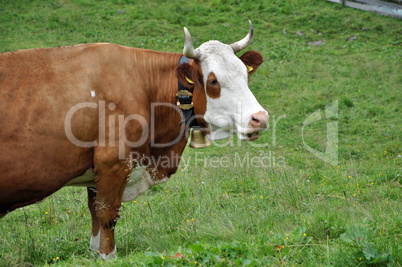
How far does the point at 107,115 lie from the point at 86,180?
0.85 m

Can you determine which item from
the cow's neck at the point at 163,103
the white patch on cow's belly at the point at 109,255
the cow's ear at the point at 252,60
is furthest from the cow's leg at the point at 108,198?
the cow's ear at the point at 252,60

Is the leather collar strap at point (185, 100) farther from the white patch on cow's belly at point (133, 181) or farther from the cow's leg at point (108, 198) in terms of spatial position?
the cow's leg at point (108, 198)

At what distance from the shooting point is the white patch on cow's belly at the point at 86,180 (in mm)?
4824

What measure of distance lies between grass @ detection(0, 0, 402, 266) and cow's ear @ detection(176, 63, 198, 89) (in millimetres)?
1548

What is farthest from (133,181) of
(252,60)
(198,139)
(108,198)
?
(252,60)

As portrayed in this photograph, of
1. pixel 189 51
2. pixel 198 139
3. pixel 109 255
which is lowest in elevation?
pixel 109 255

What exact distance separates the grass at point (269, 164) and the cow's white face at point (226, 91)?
106cm

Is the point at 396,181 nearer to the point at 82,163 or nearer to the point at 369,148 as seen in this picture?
the point at 369,148

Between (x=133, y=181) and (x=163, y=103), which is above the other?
(x=163, y=103)

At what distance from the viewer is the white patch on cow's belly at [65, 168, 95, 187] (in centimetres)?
482

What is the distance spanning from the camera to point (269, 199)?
604cm

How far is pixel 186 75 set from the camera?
16.6ft

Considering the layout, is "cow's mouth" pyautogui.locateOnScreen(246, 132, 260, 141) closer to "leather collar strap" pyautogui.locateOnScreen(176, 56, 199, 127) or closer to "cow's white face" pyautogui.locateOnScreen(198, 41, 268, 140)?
"cow's white face" pyautogui.locateOnScreen(198, 41, 268, 140)

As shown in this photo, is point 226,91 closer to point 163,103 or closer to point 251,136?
point 251,136
